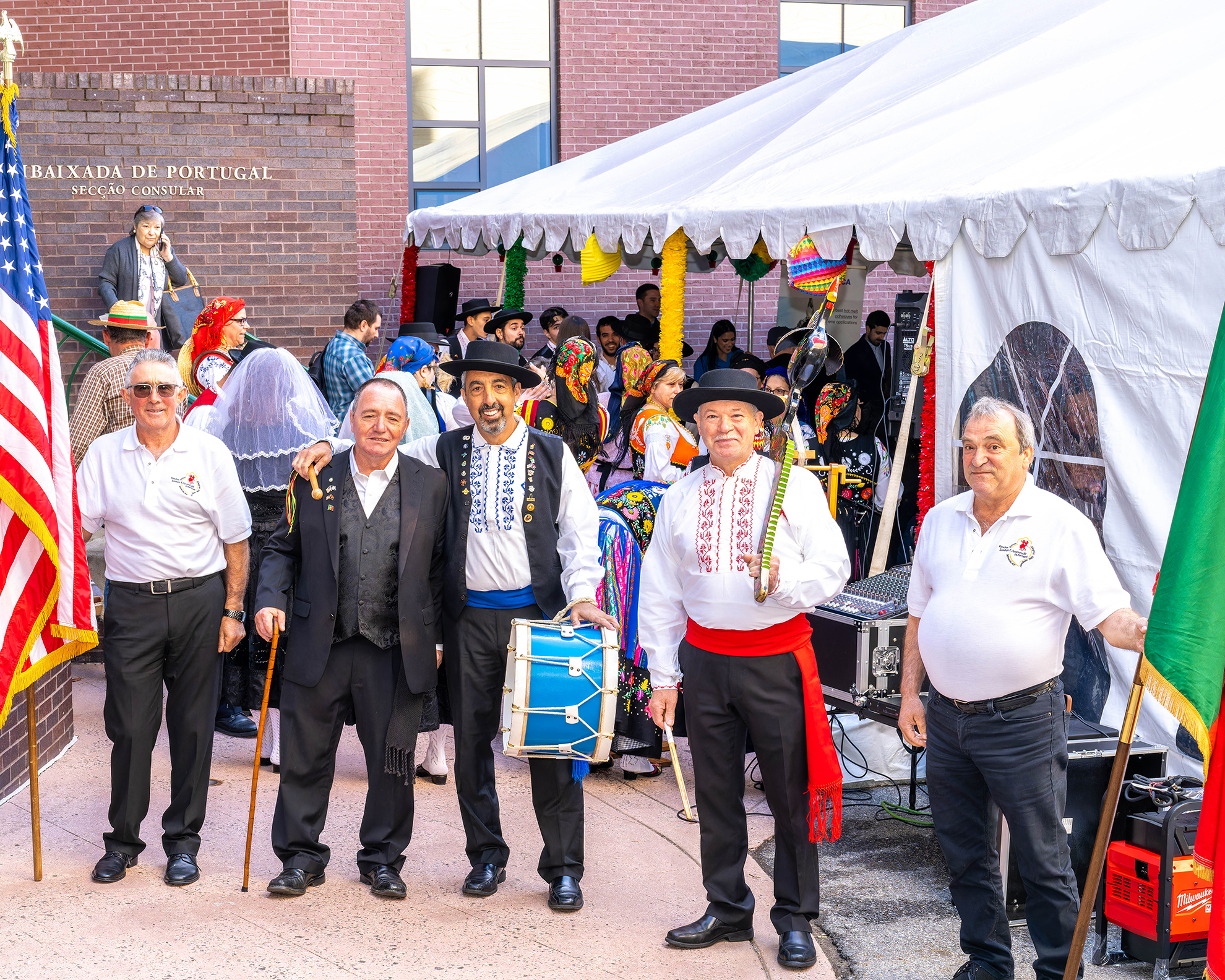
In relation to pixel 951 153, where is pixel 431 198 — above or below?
above

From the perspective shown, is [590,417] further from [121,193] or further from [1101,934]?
[121,193]

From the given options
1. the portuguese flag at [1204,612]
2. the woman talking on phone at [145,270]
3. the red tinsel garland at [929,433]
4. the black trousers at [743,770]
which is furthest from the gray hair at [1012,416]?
the woman talking on phone at [145,270]

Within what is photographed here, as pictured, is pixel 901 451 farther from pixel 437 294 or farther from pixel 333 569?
pixel 437 294

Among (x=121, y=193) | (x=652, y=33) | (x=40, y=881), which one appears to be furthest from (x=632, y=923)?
(x=652, y=33)

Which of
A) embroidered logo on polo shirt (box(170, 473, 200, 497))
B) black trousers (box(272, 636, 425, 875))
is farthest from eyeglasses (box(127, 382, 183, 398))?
black trousers (box(272, 636, 425, 875))

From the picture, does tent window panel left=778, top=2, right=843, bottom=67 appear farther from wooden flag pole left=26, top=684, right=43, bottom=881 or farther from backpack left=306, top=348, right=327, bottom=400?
wooden flag pole left=26, top=684, right=43, bottom=881

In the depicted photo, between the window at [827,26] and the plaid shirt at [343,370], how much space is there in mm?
9730

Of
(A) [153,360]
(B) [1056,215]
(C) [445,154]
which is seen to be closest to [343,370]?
(A) [153,360]

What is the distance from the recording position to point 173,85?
1180cm

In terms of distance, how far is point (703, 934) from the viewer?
4.88 metres

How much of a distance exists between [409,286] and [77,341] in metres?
3.46

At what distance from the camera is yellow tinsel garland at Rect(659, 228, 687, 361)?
9984 millimetres

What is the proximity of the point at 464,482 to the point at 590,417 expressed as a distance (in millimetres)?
3306

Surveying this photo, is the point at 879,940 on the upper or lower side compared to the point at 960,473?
lower
